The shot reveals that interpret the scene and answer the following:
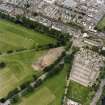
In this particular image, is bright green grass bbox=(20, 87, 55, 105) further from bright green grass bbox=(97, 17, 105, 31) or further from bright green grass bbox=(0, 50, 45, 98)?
bright green grass bbox=(97, 17, 105, 31)

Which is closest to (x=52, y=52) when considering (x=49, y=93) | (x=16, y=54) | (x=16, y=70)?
(x=16, y=54)

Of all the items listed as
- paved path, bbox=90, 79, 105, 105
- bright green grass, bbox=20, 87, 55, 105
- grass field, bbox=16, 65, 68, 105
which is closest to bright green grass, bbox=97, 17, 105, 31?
paved path, bbox=90, 79, 105, 105

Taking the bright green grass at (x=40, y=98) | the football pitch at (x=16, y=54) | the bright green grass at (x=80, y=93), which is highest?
the football pitch at (x=16, y=54)

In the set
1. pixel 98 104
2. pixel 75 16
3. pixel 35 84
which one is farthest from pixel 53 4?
pixel 98 104

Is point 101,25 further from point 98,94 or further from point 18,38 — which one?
point 98,94

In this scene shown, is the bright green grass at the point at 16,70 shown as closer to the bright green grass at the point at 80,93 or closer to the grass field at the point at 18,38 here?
the grass field at the point at 18,38

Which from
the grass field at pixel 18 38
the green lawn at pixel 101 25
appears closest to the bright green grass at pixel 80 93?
the grass field at pixel 18 38
